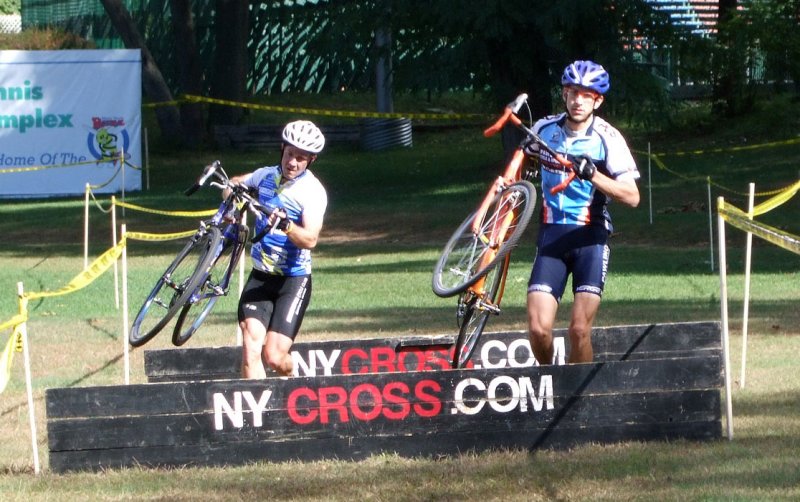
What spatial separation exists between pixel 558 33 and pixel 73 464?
18.5 metres

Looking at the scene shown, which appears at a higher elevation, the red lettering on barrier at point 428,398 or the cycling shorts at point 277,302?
the cycling shorts at point 277,302

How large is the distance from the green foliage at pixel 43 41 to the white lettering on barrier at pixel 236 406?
1216 inches

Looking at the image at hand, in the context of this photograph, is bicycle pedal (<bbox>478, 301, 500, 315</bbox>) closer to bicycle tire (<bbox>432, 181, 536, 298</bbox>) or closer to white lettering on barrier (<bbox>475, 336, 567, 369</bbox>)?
bicycle tire (<bbox>432, 181, 536, 298</bbox>)

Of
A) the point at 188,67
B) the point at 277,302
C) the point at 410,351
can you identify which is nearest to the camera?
the point at 277,302

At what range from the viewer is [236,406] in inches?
301

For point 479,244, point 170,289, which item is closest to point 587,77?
point 479,244

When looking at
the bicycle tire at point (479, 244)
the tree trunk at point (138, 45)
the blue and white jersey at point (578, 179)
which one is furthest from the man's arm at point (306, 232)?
the tree trunk at point (138, 45)

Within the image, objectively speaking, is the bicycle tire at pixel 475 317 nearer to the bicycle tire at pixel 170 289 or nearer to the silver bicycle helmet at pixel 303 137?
the silver bicycle helmet at pixel 303 137

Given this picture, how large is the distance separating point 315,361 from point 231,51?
85.4ft

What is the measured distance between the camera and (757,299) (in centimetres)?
1452

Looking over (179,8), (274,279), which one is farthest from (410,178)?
(274,279)

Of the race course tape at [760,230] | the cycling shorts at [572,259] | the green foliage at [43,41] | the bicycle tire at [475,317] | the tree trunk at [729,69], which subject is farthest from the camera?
the green foliage at [43,41]

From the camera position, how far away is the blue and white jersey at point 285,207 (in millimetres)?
8586

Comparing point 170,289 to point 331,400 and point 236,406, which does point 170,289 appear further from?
point 331,400
